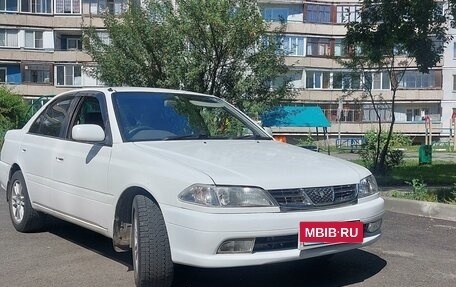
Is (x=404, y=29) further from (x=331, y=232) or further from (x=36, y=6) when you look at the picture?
(x=36, y=6)

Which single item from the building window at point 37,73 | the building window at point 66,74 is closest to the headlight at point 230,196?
the building window at point 66,74

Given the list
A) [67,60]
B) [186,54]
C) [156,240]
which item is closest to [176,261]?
[156,240]

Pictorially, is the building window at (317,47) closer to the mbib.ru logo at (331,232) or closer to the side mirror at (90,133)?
the side mirror at (90,133)

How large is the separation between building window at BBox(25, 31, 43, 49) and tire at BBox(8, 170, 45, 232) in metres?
40.7

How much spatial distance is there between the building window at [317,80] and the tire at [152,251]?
148ft

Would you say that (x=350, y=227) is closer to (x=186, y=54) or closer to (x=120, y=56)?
(x=186, y=54)

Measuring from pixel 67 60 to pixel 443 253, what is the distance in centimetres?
4239

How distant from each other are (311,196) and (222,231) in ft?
2.34

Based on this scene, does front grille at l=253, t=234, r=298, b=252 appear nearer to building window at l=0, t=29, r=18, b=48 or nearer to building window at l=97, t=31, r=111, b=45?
building window at l=97, t=31, r=111, b=45

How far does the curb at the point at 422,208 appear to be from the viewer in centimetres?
750

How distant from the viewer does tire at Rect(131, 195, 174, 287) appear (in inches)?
160

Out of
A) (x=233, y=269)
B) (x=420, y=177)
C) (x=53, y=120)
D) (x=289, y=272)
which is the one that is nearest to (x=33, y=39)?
(x=420, y=177)

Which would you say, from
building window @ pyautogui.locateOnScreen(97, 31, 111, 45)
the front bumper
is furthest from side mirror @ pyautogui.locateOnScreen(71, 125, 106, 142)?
building window @ pyautogui.locateOnScreen(97, 31, 111, 45)

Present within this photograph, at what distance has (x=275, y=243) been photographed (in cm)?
398
